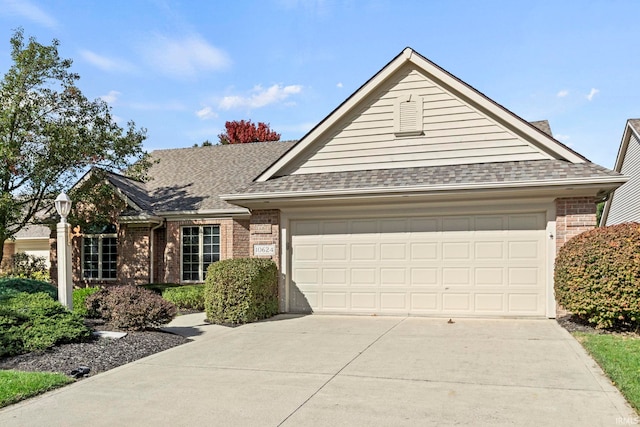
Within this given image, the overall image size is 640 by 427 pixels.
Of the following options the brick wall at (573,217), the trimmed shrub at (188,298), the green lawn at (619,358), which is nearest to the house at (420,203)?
the brick wall at (573,217)

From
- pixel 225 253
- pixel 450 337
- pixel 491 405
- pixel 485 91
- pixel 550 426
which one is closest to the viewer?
pixel 550 426

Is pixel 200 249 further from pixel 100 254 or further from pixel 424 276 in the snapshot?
pixel 424 276

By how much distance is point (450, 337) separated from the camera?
9.00m

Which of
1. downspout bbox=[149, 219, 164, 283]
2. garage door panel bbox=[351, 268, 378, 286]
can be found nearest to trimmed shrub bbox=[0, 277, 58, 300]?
downspout bbox=[149, 219, 164, 283]

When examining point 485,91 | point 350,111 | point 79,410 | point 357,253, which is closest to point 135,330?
point 79,410

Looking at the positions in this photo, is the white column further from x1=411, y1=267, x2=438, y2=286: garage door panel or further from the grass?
x1=411, y1=267, x2=438, y2=286: garage door panel

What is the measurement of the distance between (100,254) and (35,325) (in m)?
10.3

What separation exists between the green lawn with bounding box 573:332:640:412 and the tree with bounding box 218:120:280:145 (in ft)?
97.2

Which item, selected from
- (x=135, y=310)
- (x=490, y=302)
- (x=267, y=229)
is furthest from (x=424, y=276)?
(x=135, y=310)

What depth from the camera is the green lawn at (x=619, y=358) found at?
5.46m

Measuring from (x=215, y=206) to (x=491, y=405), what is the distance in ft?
42.9

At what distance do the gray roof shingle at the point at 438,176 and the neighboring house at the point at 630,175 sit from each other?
1207 centimetres

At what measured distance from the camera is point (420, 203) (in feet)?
38.4

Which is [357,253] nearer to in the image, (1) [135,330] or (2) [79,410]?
(1) [135,330]
